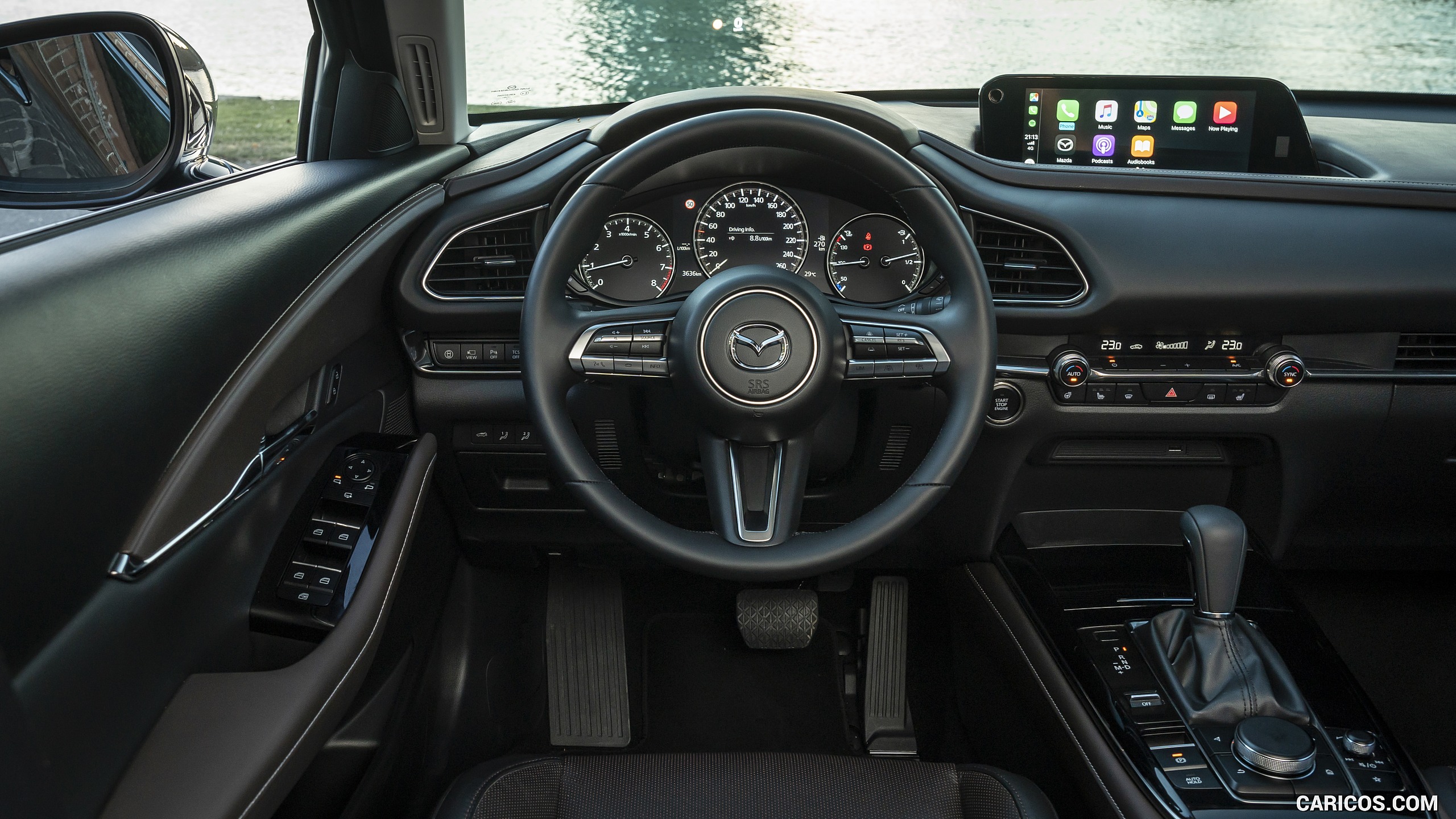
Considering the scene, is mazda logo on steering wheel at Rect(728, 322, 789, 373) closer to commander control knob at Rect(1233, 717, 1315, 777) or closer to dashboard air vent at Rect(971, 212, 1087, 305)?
dashboard air vent at Rect(971, 212, 1087, 305)

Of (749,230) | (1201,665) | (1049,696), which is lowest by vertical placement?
(1049,696)

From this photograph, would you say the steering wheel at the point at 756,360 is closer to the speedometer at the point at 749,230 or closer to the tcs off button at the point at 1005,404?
the speedometer at the point at 749,230

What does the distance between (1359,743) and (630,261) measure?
4.53 ft

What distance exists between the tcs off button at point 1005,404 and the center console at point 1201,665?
312mm

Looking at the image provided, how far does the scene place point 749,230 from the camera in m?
1.85

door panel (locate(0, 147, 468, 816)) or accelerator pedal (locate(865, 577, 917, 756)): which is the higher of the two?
door panel (locate(0, 147, 468, 816))

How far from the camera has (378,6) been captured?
6.44 feet

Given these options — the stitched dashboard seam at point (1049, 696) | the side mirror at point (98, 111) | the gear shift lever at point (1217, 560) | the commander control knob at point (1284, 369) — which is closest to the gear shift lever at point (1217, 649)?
the gear shift lever at point (1217, 560)

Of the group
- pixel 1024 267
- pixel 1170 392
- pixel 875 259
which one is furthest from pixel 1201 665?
pixel 875 259

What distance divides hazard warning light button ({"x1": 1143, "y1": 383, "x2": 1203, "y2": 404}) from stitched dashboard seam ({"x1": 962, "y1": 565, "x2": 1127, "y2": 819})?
1.66 feet

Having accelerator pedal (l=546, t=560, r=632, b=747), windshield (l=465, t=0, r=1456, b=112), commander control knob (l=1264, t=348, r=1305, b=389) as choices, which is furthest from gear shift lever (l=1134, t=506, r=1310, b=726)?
accelerator pedal (l=546, t=560, r=632, b=747)

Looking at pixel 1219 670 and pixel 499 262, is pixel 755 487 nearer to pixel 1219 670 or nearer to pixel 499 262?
pixel 499 262

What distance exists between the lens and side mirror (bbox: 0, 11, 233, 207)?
57.2 inches

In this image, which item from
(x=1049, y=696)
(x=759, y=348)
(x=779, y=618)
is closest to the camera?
(x=759, y=348)
